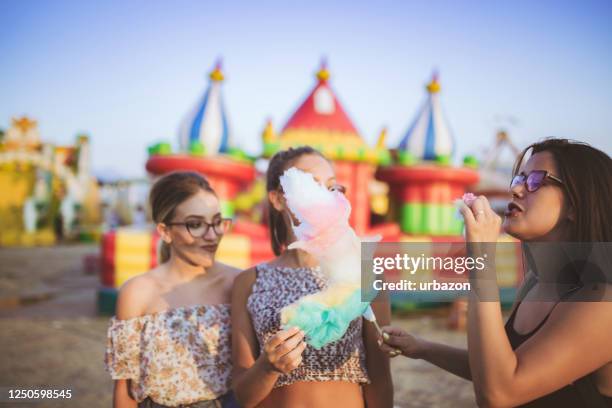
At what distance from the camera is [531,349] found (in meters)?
1.09

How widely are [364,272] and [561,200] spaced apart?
60cm

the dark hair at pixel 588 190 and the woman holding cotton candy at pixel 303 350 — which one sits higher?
the dark hair at pixel 588 190

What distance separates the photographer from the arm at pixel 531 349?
1055 mm

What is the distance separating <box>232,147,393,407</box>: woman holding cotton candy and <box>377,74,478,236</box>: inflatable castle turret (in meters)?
5.86

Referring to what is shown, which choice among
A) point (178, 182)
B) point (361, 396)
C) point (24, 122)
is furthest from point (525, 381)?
point (24, 122)

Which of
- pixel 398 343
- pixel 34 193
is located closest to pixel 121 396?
pixel 398 343

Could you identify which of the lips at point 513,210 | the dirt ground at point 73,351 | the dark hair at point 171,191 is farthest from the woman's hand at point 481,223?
the dirt ground at point 73,351

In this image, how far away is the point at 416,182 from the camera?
7281 mm

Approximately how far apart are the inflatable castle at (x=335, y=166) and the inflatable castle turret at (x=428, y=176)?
0.02 m

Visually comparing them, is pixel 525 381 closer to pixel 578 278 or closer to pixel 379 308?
pixel 578 278

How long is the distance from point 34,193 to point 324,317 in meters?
22.1

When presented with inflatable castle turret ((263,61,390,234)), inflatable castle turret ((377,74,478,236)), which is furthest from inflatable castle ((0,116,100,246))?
inflatable castle turret ((377,74,478,236))

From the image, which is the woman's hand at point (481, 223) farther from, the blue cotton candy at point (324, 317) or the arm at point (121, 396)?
the arm at point (121, 396)

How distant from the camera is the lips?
1.23 metres
